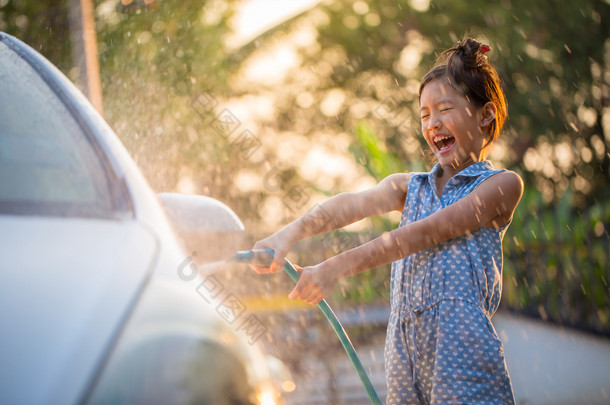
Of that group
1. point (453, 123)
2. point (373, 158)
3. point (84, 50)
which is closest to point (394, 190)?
point (453, 123)

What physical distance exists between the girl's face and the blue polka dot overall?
0.06 meters

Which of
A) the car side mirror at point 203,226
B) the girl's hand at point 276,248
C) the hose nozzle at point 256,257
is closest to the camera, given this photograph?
the car side mirror at point 203,226

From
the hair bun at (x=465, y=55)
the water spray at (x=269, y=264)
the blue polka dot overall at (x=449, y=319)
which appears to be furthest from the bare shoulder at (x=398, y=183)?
the water spray at (x=269, y=264)

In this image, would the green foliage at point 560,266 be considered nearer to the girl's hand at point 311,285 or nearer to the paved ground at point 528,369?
the paved ground at point 528,369

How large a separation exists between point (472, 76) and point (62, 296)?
1404 millimetres

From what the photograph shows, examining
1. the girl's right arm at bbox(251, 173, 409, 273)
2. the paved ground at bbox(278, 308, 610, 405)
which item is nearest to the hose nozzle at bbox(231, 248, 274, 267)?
the girl's right arm at bbox(251, 173, 409, 273)

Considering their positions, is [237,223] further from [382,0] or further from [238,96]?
[382,0]

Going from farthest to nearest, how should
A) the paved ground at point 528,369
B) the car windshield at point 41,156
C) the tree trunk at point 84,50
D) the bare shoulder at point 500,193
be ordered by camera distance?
1. the tree trunk at point 84,50
2. the paved ground at point 528,369
3. the bare shoulder at point 500,193
4. the car windshield at point 41,156

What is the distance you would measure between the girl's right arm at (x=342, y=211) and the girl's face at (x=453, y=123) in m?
0.21

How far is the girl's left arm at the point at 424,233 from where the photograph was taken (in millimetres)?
1521

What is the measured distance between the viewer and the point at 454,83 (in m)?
1.80

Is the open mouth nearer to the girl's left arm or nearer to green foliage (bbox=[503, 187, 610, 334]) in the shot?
the girl's left arm

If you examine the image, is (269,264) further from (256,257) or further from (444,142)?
(444,142)

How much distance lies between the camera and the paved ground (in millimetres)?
4594
